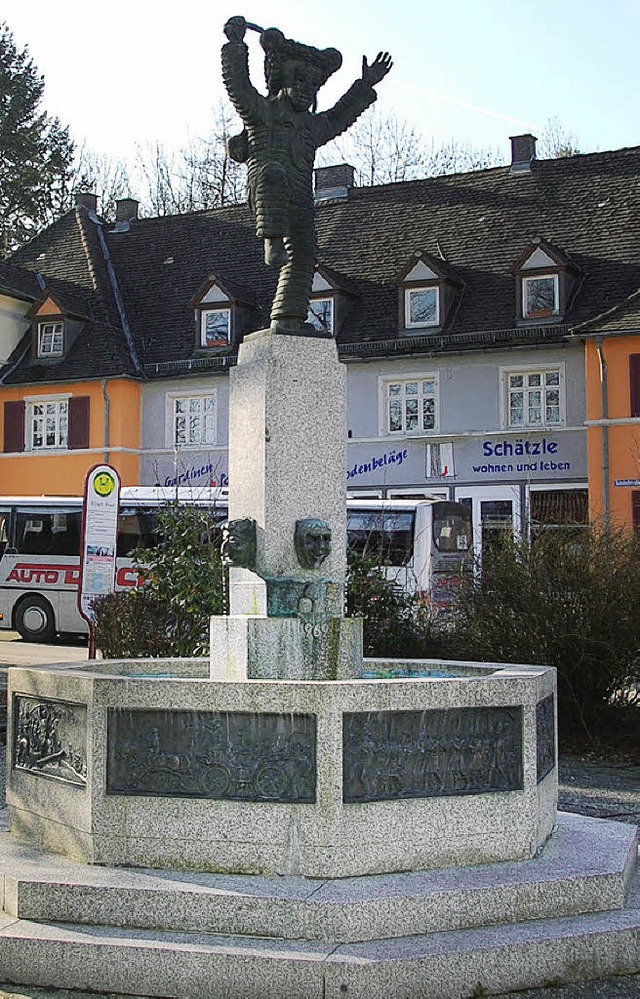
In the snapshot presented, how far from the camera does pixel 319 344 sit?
781 centimetres

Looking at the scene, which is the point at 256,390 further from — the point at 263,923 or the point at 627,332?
the point at 627,332

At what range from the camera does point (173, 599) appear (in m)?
13.7

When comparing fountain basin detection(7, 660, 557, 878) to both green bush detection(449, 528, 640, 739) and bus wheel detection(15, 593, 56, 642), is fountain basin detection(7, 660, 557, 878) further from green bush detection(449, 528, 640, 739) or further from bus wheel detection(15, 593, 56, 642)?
bus wheel detection(15, 593, 56, 642)

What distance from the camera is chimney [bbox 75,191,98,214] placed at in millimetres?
41219

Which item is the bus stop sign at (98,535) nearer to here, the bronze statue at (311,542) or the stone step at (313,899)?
the bronze statue at (311,542)

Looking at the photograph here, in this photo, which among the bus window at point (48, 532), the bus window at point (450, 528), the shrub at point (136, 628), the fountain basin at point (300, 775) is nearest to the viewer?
the fountain basin at point (300, 775)

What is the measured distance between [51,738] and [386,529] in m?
18.9

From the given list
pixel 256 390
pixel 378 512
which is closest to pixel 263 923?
pixel 256 390

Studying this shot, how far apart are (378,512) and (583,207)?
43.1 ft

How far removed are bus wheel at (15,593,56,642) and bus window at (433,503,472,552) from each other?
26.7 ft

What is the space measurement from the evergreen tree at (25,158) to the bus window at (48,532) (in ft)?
77.0

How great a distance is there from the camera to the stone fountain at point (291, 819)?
17.6 feet

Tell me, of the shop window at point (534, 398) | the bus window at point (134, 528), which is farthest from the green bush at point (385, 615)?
the shop window at point (534, 398)

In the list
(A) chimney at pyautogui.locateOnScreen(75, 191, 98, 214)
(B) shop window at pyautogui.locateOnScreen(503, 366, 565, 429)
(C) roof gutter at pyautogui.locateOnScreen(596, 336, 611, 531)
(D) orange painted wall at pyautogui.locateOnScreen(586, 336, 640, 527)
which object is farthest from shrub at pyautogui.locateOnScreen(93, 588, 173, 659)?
(A) chimney at pyautogui.locateOnScreen(75, 191, 98, 214)
